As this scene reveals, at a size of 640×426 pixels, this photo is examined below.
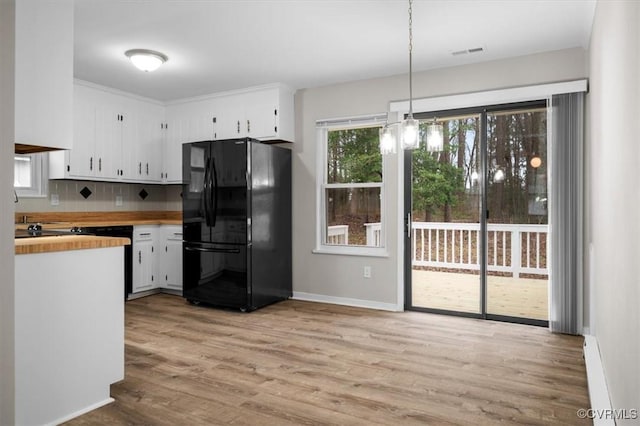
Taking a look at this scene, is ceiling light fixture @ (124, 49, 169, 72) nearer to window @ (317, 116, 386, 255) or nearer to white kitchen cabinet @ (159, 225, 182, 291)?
window @ (317, 116, 386, 255)

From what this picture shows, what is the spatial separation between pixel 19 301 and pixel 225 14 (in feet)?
7.49

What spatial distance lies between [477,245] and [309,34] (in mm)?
2565

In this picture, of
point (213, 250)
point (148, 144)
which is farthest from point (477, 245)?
point (148, 144)

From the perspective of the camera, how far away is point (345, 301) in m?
4.92

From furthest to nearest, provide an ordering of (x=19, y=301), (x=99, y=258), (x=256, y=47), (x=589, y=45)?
1. (x=256, y=47)
2. (x=589, y=45)
3. (x=99, y=258)
4. (x=19, y=301)

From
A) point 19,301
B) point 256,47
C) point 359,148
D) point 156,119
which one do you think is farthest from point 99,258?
point 156,119

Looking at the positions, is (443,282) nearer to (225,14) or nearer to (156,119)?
(225,14)

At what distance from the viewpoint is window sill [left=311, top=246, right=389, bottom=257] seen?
4750mm

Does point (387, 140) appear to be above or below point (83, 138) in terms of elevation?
below

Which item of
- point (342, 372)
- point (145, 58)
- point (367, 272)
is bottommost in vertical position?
point (342, 372)

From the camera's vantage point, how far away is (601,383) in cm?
251

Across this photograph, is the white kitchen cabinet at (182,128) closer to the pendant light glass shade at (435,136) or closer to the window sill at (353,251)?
the window sill at (353,251)

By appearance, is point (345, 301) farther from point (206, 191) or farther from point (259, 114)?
point (259, 114)

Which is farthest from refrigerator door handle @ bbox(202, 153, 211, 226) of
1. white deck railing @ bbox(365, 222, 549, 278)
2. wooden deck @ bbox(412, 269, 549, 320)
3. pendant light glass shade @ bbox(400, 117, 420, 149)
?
pendant light glass shade @ bbox(400, 117, 420, 149)
